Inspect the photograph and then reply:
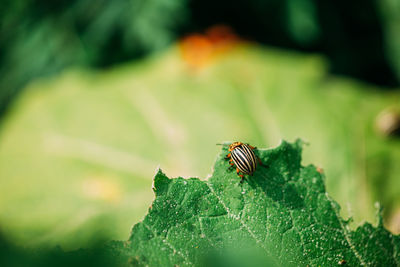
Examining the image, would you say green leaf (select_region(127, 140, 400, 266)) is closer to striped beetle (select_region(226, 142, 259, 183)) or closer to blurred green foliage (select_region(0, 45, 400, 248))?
striped beetle (select_region(226, 142, 259, 183))

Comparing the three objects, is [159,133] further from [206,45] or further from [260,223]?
[260,223]

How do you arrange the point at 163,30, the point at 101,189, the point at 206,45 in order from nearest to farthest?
the point at 101,189 < the point at 163,30 < the point at 206,45

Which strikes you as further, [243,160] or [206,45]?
[206,45]

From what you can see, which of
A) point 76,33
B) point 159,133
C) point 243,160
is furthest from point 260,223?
point 76,33

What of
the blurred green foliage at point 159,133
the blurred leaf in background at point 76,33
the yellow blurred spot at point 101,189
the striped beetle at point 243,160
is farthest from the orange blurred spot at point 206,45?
the striped beetle at point 243,160

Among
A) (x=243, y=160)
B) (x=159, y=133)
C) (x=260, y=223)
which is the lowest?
(x=260, y=223)

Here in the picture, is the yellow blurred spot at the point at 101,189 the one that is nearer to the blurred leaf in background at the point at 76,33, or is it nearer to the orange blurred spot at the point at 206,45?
the blurred leaf in background at the point at 76,33

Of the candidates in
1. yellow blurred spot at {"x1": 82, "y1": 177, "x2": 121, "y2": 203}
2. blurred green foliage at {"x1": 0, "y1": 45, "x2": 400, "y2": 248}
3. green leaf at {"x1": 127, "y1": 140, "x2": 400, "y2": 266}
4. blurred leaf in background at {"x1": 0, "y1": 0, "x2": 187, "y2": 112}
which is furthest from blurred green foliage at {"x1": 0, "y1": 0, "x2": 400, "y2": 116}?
green leaf at {"x1": 127, "y1": 140, "x2": 400, "y2": 266}
